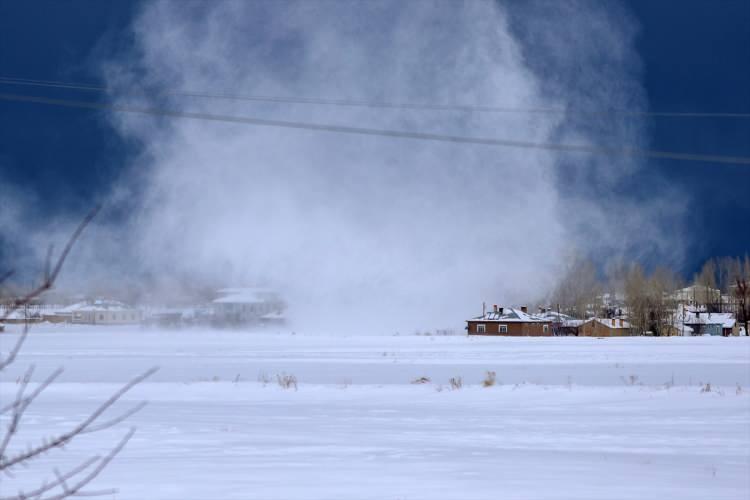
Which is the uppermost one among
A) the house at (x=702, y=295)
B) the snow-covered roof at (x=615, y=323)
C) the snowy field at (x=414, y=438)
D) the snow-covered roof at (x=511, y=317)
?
the house at (x=702, y=295)

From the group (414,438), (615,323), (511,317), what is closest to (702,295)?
(615,323)

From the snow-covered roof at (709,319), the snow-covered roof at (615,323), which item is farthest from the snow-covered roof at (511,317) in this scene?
the snow-covered roof at (709,319)

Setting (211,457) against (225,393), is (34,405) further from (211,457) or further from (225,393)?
(211,457)

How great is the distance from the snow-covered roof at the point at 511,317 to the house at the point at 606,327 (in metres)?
4.55

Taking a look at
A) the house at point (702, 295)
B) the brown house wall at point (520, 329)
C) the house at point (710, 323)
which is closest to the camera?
the brown house wall at point (520, 329)

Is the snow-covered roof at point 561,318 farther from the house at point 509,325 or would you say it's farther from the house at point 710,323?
the house at point 710,323

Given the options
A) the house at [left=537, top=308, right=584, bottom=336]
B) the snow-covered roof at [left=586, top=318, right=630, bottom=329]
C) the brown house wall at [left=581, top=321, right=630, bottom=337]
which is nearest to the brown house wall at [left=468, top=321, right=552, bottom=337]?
the house at [left=537, top=308, right=584, bottom=336]

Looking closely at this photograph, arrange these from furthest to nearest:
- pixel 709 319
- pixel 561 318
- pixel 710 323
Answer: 1. pixel 709 319
2. pixel 710 323
3. pixel 561 318

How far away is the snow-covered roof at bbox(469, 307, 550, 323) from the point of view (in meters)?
94.6

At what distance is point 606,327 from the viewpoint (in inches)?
3750

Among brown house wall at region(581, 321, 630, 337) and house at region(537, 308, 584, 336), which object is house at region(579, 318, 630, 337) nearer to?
brown house wall at region(581, 321, 630, 337)

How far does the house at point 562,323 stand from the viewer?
3757 inches

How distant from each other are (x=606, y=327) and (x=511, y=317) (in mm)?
10908

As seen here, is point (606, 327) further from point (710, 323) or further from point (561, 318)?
point (710, 323)
